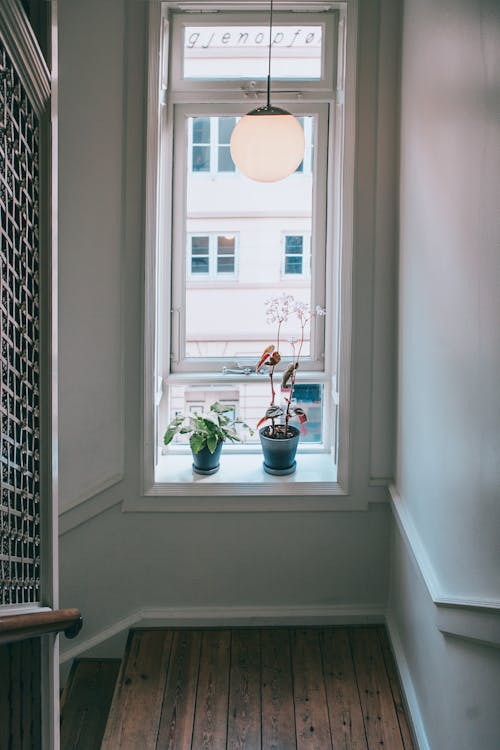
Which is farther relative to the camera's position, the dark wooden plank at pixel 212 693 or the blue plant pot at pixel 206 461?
the blue plant pot at pixel 206 461

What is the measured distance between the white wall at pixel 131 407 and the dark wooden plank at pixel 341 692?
152 mm

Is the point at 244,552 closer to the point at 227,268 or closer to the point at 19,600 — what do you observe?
the point at 227,268

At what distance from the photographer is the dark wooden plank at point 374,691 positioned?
8.71ft

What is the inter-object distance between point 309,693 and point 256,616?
1.58ft

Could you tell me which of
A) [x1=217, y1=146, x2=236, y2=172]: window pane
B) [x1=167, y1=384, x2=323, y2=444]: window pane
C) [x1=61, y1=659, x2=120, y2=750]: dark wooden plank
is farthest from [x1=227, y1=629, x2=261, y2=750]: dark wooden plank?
[x1=217, y1=146, x2=236, y2=172]: window pane

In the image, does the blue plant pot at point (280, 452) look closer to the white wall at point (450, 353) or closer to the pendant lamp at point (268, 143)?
the white wall at point (450, 353)

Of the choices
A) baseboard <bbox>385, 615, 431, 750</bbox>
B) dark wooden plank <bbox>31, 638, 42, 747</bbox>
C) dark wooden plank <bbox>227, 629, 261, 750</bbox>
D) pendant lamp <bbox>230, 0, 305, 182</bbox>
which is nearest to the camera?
dark wooden plank <bbox>31, 638, 42, 747</bbox>

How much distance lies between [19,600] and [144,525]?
1560 mm

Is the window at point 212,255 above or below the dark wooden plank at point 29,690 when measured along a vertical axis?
above

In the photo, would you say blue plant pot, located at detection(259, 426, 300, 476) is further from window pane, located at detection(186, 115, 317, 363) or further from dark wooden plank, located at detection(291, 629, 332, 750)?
dark wooden plank, located at detection(291, 629, 332, 750)

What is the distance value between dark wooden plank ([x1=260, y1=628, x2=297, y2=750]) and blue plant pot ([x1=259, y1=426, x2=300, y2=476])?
70 cm

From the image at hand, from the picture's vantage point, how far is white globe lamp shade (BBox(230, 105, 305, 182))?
2805mm

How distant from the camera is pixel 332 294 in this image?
3.37m

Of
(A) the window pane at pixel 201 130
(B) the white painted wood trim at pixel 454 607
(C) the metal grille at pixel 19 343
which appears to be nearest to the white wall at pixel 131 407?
(A) the window pane at pixel 201 130
